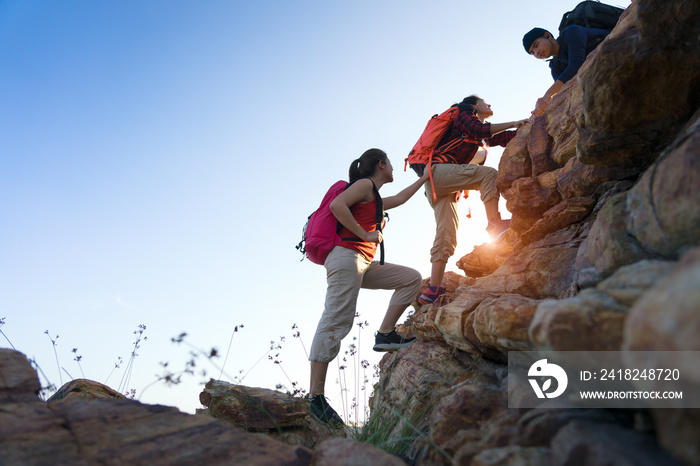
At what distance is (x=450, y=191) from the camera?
761cm

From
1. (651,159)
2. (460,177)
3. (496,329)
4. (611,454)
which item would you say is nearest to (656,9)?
(651,159)

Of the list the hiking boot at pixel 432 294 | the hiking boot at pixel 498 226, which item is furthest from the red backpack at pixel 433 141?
the hiking boot at pixel 432 294

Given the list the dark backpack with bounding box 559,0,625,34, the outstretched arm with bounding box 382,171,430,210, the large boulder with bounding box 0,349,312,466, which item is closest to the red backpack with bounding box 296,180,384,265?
the outstretched arm with bounding box 382,171,430,210

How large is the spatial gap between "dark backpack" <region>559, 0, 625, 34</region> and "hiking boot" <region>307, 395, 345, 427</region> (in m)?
8.60

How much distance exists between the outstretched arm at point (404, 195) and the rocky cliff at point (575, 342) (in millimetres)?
2192

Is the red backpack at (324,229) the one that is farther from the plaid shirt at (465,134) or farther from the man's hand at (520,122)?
the man's hand at (520,122)

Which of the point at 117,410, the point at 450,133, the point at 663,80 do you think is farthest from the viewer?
the point at 450,133

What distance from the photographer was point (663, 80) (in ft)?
11.0

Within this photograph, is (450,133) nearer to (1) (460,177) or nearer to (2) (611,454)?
(1) (460,177)

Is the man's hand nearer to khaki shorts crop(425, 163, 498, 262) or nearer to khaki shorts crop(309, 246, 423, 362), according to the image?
khaki shorts crop(425, 163, 498, 262)

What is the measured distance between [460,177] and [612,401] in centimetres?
553

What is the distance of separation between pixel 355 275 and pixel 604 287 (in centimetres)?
397

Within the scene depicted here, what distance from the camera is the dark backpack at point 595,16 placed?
8602 millimetres

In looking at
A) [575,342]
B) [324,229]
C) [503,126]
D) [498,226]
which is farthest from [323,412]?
[503,126]
